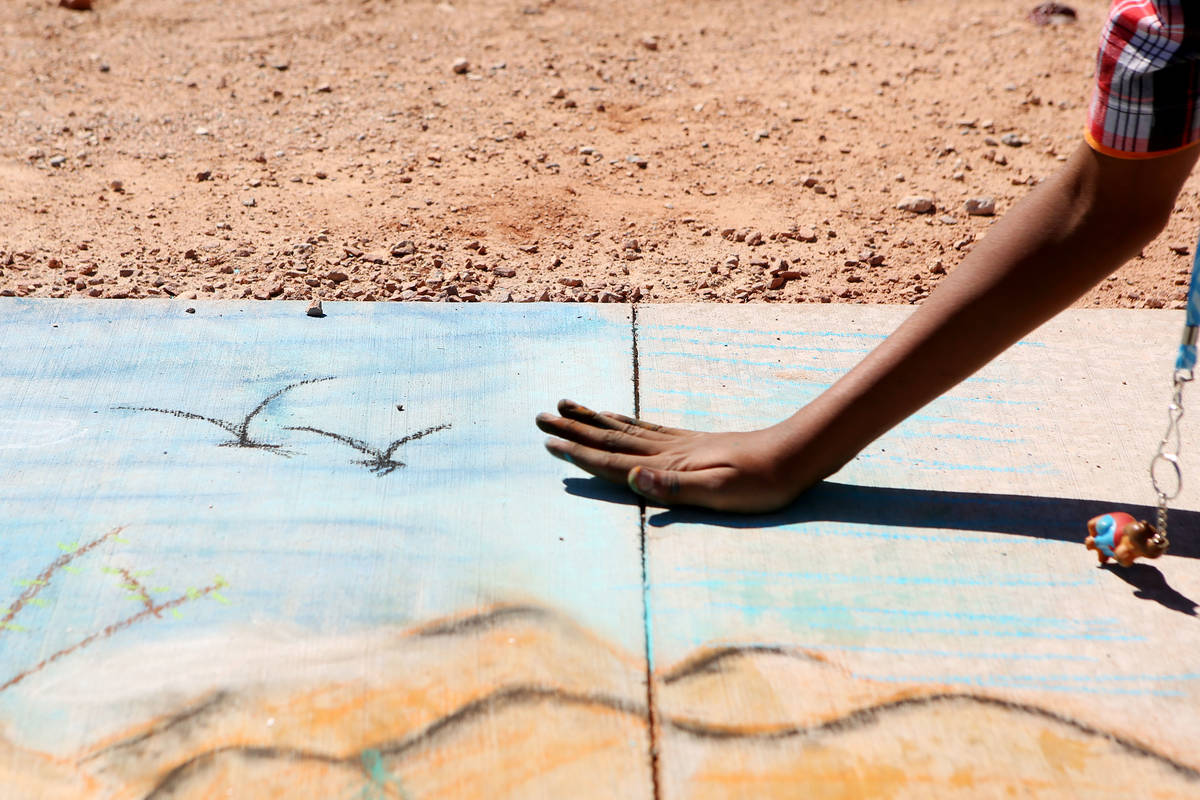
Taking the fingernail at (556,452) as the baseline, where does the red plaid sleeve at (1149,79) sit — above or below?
above

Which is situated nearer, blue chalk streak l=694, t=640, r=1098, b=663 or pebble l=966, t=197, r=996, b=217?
blue chalk streak l=694, t=640, r=1098, b=663

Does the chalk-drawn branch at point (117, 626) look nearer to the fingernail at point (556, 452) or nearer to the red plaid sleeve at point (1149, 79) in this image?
the fingernail at point (556, 452)

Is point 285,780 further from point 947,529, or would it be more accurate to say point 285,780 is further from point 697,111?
point 697,111

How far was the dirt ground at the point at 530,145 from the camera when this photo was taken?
3209mm

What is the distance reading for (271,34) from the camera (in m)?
4.97

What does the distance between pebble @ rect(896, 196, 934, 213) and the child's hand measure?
183cm

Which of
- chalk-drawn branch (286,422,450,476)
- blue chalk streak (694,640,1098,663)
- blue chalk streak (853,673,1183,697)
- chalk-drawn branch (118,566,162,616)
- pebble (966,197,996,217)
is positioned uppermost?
pebble (966,197,996,217)

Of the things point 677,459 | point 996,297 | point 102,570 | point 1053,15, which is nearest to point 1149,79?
point 996,297

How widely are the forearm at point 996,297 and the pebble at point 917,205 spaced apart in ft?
5.81

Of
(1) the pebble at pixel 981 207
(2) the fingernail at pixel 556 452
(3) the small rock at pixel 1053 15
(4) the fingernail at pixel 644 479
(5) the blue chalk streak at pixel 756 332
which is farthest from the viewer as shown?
(3) the small rock at pixel 1053 15

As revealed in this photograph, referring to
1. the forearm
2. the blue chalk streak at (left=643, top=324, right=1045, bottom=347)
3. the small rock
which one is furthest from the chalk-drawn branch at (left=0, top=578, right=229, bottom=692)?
the small rock

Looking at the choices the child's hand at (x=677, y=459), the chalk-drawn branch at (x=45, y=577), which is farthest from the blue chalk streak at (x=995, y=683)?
the chalk-drawn branch at (x=45, y=577)

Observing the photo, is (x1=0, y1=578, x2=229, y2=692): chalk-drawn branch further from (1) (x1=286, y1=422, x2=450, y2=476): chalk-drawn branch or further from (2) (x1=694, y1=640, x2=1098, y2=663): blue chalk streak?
(2) (x1=694, y1=640, x2=1098, y2=663): blue chalk streak

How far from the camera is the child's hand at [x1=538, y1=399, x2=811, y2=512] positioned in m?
1.99
